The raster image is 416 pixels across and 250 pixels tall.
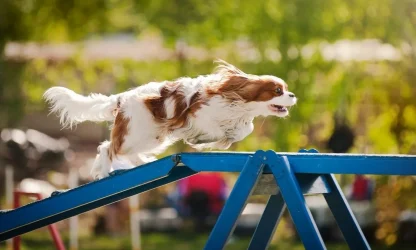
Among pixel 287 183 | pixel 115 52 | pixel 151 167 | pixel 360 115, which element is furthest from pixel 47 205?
pixel 115 52

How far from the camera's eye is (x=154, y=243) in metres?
11.6

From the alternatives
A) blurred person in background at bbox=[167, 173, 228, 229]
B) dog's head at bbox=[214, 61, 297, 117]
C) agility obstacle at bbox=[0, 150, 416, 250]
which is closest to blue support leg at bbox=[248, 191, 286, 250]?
agility obstacle at bbox=[0, 150, 416, 250]

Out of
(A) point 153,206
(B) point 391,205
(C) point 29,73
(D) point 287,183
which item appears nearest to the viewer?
(D) point 287,183

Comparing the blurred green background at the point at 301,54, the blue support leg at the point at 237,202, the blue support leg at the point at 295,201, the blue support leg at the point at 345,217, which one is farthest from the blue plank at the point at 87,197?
the blurred green background at the point at 301,54

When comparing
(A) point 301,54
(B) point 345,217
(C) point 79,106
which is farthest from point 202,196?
(B) point 345,217

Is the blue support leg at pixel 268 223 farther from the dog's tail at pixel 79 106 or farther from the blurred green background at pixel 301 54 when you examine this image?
the blurred green background at pixel 301 54

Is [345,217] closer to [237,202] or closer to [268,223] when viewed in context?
[268,223]

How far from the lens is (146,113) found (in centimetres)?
536

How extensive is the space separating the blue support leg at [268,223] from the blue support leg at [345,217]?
300 mm

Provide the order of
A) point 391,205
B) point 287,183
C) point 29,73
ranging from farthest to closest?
point 29,73 < point 391,205 < point 287,183

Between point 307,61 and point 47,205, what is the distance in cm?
737

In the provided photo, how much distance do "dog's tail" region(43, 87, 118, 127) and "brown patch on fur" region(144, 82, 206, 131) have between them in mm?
386

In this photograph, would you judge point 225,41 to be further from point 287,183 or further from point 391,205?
point 287,183

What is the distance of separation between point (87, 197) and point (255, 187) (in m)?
1.02
